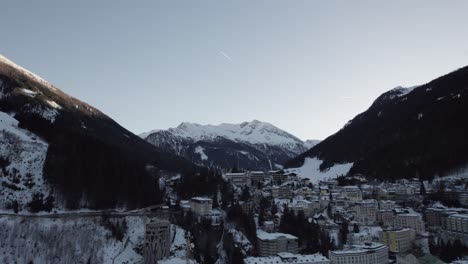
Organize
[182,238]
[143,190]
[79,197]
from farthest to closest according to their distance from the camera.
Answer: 1. [143,190]
2. [79,197]
3. [182,238]

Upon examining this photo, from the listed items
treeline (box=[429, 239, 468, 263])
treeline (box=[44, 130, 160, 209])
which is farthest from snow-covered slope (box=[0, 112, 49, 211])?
treeline (box=[429, 239, 468, 263])

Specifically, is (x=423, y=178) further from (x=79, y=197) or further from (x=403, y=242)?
(x=79, y=197)

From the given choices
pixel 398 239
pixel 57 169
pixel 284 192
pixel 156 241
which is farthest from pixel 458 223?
pixel 57 169

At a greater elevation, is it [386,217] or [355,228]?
[386,217]

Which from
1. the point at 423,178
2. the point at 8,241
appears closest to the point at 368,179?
the point at 423,178

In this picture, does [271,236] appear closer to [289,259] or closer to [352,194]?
[289,259]

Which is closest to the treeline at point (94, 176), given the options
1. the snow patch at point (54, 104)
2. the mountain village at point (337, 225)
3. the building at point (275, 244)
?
the mountain village at point (337, 225)
